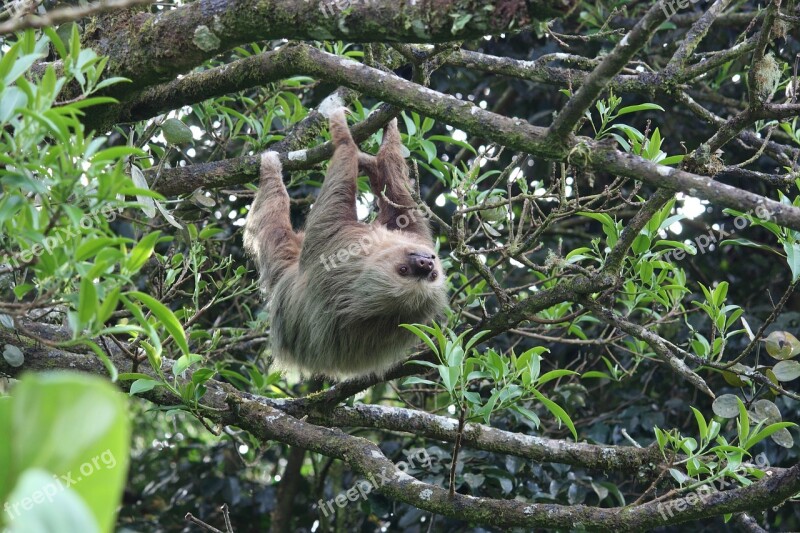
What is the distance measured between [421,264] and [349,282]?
2.26 feet

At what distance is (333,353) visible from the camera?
22.3 feet

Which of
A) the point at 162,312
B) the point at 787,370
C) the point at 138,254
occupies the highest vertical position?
the point at 138,254

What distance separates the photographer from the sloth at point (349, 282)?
6.55 meters

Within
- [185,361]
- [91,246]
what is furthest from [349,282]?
[91,246]

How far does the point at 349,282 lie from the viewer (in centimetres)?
676

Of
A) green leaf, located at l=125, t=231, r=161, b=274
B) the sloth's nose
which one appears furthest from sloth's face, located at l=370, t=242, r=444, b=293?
green leaf, located at l=125, t=231, r=161, b=274

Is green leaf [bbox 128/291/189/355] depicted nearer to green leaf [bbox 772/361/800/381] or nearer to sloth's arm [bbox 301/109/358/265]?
sloth's arm [bbox 301/109/358/265]

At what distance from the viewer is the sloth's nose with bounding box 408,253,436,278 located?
6513 mm

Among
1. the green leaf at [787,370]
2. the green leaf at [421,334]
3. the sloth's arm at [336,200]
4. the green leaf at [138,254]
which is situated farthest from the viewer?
the sloth's arm at [336,200]

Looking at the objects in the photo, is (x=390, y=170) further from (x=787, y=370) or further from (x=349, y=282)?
(x=787, y=370)

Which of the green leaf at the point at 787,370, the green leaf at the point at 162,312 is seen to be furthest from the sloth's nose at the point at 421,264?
the green leaf at the point at 162,312

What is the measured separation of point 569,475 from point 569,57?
3.71 metres

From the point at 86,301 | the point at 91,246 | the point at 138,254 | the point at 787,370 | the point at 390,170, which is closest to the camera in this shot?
the point at 86,301

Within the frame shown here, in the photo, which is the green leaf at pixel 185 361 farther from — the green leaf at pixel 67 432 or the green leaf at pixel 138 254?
the green leaf at pixel 67 432
